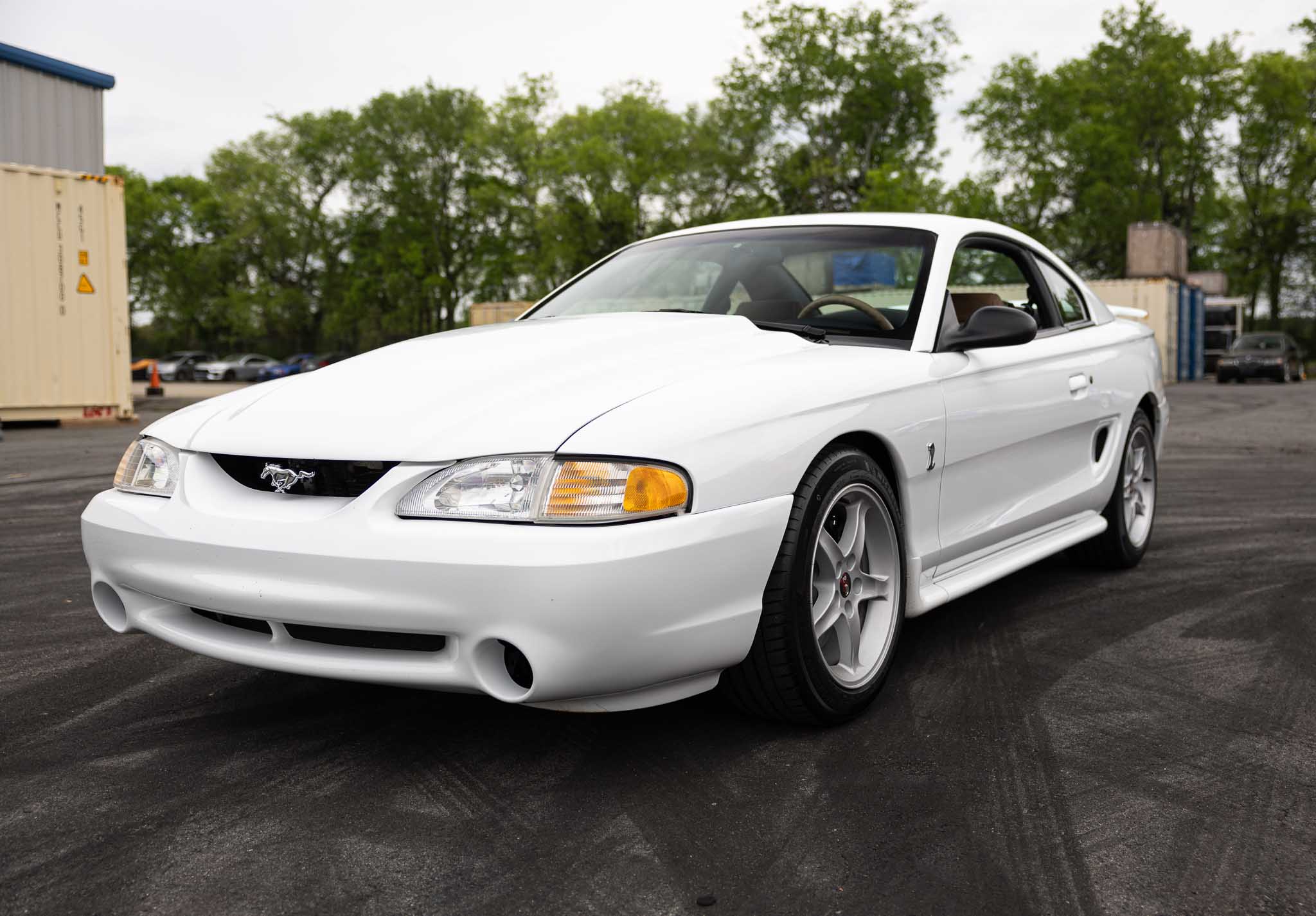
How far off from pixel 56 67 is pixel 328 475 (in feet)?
50.7

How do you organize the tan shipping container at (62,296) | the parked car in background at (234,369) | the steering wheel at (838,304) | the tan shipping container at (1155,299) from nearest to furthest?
the steering wheel at (838,304), the tan shipping container at (62,296), the tan shipping container at (1155,299), the parked car in background at (234,369)

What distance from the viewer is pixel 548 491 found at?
241 cm

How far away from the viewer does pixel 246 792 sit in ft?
8.43

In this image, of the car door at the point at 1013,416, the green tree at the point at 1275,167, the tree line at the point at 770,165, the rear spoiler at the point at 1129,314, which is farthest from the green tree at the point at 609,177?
the car door at the point at 1013,416

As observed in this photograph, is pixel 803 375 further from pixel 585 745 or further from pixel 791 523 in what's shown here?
pixel 585 745

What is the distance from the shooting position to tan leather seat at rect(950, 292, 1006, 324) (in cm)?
438

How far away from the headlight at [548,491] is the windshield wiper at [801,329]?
1.11 meters

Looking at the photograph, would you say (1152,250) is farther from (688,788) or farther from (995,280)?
(688,788)

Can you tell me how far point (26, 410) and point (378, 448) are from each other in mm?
14138

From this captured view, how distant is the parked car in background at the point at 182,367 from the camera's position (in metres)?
50.2

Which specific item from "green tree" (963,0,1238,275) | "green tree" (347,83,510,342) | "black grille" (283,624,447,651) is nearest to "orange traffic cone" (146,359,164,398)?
"green tree" (347,83,510,342)

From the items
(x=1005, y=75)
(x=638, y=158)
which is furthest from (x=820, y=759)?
(x=1005, y=75)

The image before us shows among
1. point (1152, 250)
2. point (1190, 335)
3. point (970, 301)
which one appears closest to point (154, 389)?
point (970, 301)

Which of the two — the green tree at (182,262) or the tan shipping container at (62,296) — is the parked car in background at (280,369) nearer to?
the green tree at (182,262)
